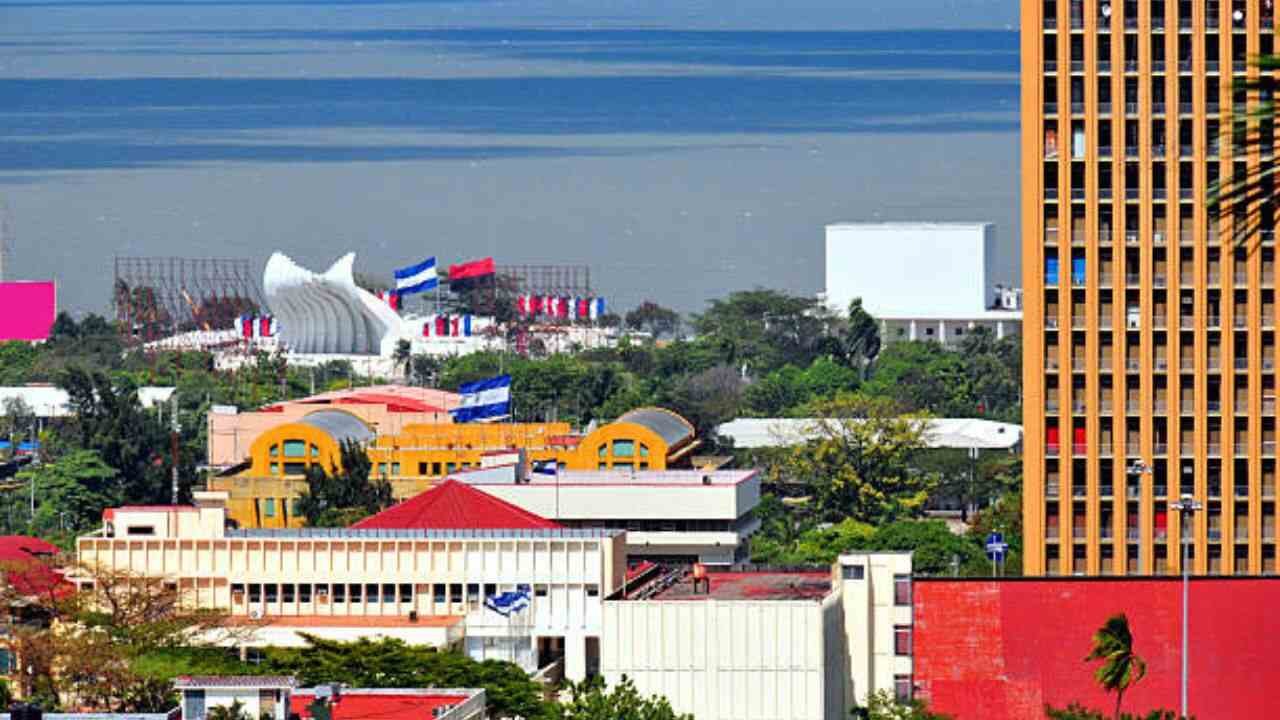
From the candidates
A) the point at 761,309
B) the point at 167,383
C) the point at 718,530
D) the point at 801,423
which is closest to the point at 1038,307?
the point at 718,530

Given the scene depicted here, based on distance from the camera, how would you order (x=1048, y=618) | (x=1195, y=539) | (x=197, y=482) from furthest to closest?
1. (x=197, y=482)
2. (x=1195, y=539)
3. (x=1048, y=618)

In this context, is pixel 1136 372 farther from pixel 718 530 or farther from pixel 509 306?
pixel 509 306

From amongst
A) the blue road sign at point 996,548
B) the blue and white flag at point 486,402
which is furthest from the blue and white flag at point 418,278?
the blue road sign at point 996,548

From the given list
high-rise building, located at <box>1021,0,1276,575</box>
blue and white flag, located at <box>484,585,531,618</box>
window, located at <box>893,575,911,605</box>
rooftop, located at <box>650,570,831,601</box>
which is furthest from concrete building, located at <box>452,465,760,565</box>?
window, located at <box>893,575,911,605</box>

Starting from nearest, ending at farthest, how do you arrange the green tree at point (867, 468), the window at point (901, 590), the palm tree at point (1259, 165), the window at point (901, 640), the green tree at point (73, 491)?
the palm tree at point (1259, 165) < the window at point (901, 640) < the window at point (901, 590) < the green tree at point (73, 491) < the green tree at point (867, 468)

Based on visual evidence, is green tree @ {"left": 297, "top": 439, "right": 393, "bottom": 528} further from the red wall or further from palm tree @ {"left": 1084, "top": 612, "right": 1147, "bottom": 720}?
palm tree @ {"left": 1084, "top": 612, "right": 1147, "bottom": 720}

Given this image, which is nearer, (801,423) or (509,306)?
(801,423)

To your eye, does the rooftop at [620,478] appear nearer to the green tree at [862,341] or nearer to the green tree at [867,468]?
the green tree at [867,468]
